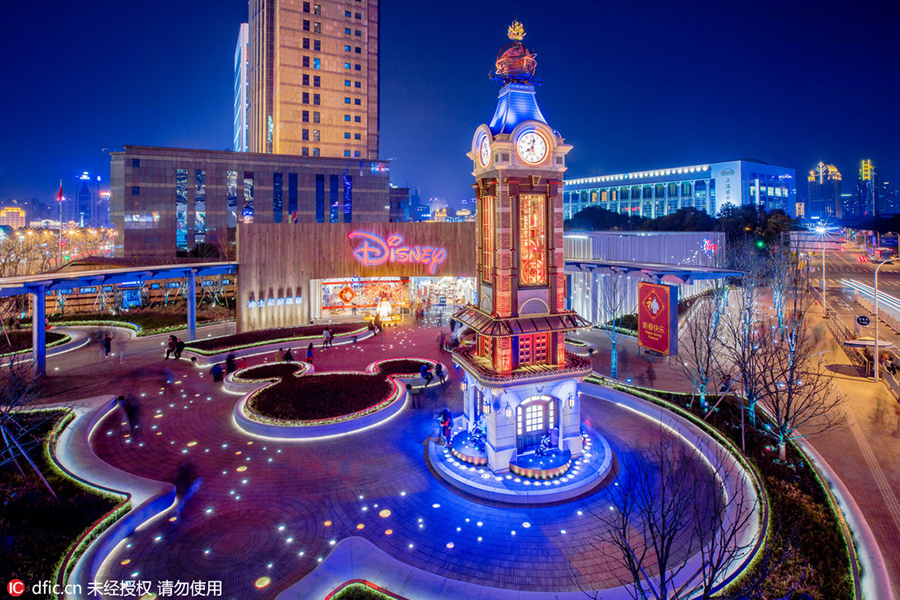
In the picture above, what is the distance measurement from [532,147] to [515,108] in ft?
5.40

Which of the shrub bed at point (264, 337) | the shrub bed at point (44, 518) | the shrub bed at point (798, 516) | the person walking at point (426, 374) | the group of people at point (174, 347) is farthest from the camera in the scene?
the shrub bed at point (264, 337)

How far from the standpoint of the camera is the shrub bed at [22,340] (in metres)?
28.7

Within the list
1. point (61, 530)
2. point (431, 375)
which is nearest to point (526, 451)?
point (431, 375)

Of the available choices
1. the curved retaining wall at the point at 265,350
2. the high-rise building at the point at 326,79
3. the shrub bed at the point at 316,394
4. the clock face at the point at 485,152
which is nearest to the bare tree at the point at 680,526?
the clock face at the point at 485,152

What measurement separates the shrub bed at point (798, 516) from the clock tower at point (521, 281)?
589 centimetres

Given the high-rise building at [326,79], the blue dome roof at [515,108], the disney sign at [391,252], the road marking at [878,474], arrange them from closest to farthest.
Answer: the road marking at [878,474] → the blue dome roof at [515,108] → the disney sign at [391,252] → the high-rise building at [326,79]

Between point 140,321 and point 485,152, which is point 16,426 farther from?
point 140,321

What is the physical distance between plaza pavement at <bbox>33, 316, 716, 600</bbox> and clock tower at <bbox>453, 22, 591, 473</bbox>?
280 cm

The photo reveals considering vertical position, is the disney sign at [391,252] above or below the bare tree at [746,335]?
above

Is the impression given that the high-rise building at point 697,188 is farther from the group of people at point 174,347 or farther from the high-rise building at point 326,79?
the group of people at point 174,347

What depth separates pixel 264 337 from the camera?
32969 millimetres

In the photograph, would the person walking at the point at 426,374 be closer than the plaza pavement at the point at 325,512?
No

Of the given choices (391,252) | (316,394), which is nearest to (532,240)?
(316,394)

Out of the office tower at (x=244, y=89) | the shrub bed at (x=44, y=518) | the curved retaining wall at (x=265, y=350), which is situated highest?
the office tower at (x=244, y=89)
